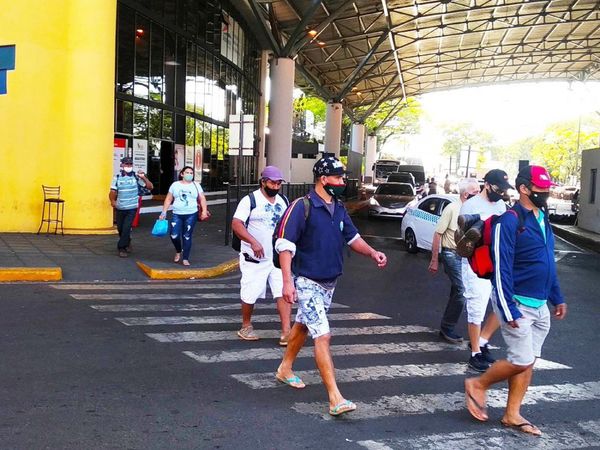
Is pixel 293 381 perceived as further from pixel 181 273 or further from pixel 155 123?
pixel 155 123

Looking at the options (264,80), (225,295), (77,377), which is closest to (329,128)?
(264,80)

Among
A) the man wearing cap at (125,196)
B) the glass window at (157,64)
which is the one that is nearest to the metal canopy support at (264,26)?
the glass window at (157,64)

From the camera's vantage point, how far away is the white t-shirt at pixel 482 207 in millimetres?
6014

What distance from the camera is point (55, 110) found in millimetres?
13969

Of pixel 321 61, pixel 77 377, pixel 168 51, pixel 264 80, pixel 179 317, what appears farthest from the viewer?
pixel 321 61

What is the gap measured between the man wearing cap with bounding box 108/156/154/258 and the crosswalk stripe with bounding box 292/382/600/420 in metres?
7.41

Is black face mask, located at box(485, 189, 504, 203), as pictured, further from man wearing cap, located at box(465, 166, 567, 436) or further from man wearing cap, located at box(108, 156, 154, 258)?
man wearing cap, located at box(108, 156, 154, 258)

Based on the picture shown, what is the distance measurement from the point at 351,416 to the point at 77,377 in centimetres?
230

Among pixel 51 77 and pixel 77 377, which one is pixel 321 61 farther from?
pixel 77 377

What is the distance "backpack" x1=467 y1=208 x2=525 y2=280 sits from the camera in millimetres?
4281

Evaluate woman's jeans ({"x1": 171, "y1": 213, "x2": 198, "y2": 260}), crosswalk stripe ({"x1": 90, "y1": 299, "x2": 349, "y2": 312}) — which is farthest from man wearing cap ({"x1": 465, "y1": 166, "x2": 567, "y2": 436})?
woman's jeans ({"x1": 171, "y1": 213, "x2": 198, "y2": 260})

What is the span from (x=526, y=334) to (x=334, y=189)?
1.72 m

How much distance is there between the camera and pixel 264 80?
3669 centimetres

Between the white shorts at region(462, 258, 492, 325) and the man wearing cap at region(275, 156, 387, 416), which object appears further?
the white shorts at region(462, 258, 492, 325)
